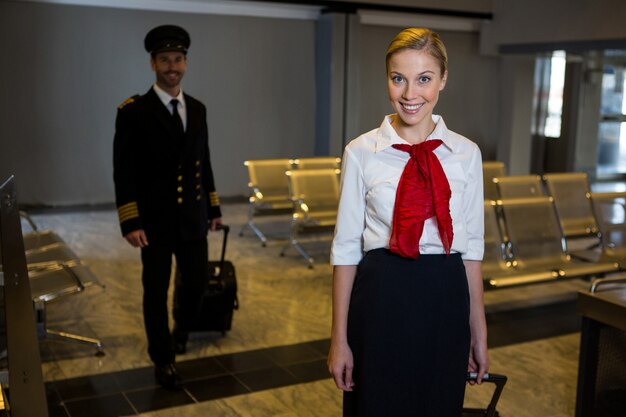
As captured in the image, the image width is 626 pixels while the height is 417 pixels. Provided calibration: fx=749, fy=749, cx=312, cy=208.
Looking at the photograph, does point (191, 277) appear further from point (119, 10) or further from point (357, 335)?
point (119, 10)

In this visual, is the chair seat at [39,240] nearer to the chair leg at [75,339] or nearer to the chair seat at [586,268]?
the chair leg at [75,339]

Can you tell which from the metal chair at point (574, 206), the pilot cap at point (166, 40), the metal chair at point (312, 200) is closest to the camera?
the pilot cap at point (166, 40)

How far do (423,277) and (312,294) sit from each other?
4.20m

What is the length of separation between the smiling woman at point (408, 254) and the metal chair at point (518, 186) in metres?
4.24

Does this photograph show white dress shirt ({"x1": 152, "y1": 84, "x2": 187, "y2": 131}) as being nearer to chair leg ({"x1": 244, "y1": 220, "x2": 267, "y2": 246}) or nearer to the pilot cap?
the pilot cap

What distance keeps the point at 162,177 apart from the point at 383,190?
2220 mm

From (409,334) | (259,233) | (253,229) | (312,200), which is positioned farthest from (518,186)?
(409,334)

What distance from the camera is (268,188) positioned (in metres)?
8.20

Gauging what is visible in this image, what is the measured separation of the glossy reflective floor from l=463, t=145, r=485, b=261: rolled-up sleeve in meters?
2.01

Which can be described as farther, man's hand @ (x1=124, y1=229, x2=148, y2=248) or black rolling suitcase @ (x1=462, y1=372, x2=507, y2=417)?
man's hand @ (x1=124, y1=229, x2=148, y2=248)

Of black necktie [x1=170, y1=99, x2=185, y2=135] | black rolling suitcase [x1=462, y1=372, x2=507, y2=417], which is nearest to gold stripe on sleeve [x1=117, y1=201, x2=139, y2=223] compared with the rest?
black necktie [x1=170, y1=99, x2=185, y2=135]

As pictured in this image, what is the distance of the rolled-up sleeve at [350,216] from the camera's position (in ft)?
6.87

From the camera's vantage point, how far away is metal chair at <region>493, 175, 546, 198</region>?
6.29 m

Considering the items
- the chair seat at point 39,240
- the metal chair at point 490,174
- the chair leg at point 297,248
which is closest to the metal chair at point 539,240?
the metal chair at point 490,174
